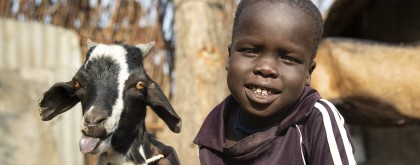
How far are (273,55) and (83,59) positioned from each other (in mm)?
4127

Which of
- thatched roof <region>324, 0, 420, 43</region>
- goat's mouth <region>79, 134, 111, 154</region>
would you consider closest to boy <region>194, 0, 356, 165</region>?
goat's mouth <region>79, 134, 111, 154</region>

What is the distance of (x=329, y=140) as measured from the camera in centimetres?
232

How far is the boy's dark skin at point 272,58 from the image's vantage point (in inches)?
95.8

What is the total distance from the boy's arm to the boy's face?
0.14 meters

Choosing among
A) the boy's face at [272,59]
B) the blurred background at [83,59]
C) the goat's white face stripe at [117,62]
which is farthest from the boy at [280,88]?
the blurred background at [83,59]

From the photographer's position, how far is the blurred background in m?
5.72

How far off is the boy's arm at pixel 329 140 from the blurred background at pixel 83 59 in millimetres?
3112

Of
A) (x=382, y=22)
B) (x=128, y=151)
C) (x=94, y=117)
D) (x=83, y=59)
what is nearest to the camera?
(x=94, y=117)

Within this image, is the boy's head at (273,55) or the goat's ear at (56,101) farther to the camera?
the goat's ear at (56,101)

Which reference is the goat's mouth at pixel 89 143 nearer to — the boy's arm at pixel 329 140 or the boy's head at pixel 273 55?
the boy's head at pixel 273 55

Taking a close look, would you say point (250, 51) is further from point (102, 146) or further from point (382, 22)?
point (382, 22)

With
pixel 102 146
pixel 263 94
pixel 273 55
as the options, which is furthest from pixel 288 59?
pixel 102 146

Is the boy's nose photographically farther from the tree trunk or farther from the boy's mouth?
the tree trunk

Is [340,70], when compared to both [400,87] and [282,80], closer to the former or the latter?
[400,87]
